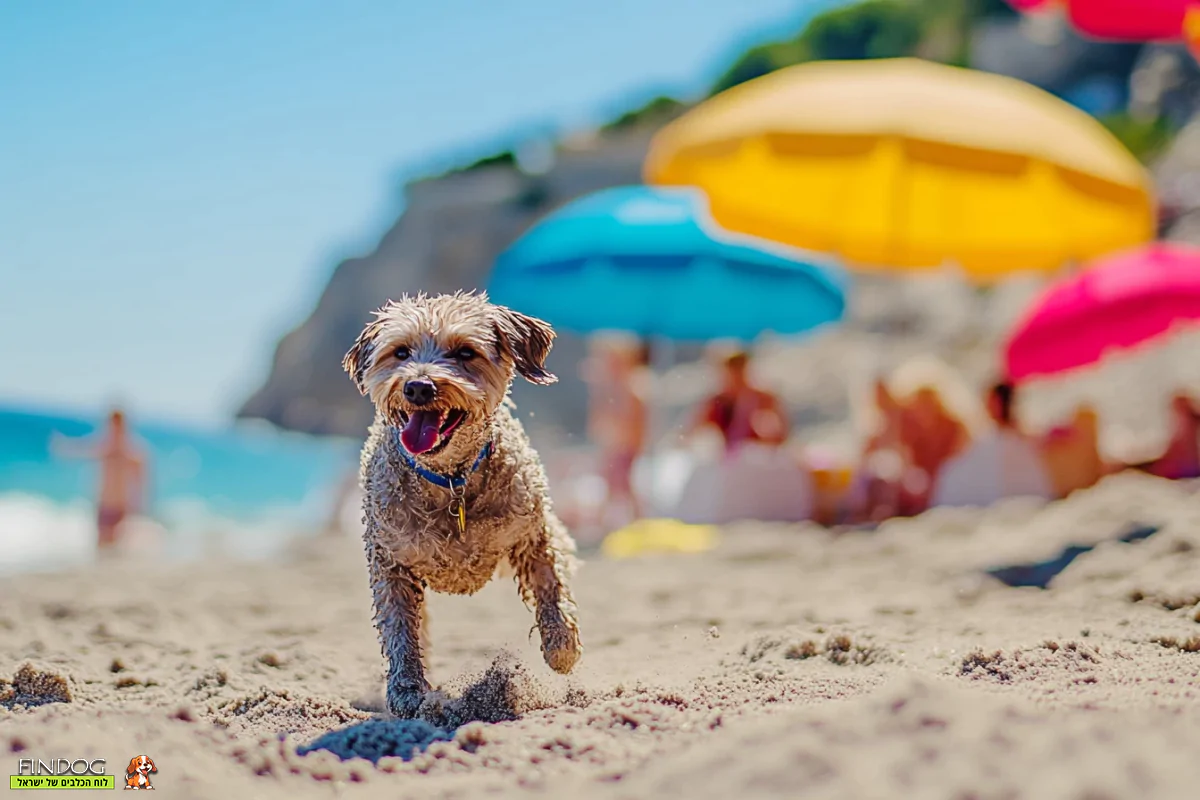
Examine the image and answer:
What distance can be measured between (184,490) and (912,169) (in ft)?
131

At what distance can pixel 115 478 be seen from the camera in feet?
35.3

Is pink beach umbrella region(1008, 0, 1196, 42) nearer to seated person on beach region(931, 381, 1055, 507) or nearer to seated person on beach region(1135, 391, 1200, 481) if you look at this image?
seated person on beach region(931, 381, 1055, 507)

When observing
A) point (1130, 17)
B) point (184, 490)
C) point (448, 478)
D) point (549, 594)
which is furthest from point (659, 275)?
point (184, 490)

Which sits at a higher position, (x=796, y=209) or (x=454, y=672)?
(x=796, y=209)

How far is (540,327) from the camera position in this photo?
3213 mm

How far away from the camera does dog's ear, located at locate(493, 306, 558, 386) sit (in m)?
3.09

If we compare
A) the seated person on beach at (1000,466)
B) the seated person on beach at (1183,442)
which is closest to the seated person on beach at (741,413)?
the seated person on beach at (1000,466)

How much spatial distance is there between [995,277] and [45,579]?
8441 millimetres

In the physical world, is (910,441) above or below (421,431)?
above

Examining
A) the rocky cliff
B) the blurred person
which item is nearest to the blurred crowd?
the blurred person

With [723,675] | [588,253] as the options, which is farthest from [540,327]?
[588,253]

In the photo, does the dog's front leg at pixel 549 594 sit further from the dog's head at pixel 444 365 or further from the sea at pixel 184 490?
the sea at pixel 184 490

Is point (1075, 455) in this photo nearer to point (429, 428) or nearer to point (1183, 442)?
point (1183, 442)

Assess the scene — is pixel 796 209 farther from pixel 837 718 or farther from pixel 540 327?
pixel 837 718
